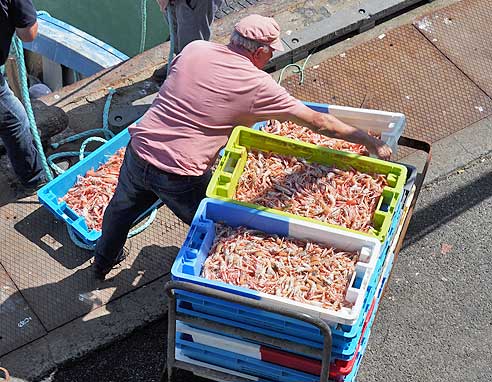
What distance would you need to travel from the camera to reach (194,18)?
6.03 m

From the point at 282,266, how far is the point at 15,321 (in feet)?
6.79

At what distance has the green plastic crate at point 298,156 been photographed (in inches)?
167

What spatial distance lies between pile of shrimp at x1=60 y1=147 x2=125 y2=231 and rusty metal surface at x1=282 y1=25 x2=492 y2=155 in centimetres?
179

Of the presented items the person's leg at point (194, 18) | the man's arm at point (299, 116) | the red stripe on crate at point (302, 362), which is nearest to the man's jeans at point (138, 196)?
the man's arm at point (299, 116)

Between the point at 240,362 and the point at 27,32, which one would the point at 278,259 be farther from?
the point at 27,32

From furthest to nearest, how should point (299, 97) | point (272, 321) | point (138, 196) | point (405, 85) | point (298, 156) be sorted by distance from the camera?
point (405, 85) → point (299, 97) → point (138, 196) → point (298, 156) → point (272, 321)

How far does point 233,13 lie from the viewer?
7.48 meters

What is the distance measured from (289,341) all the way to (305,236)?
1.85 ft

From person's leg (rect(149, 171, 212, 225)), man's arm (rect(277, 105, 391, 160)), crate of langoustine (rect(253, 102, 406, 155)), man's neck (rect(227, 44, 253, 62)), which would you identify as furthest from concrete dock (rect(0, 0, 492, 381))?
man's neck (rect(227, 44, 253, 62))

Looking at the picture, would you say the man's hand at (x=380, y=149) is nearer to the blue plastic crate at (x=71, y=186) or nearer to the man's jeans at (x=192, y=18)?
the blue plastic crate at (x=71, y=186)

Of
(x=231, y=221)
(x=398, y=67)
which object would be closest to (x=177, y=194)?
(x=231, y=221)

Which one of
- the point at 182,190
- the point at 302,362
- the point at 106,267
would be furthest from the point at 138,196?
the point at 302,362

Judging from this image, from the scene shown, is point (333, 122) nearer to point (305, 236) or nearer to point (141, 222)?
point (305, 236)

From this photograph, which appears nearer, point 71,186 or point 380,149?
point 380,149
